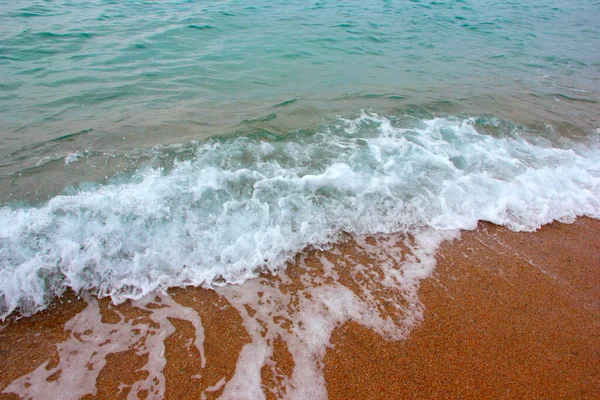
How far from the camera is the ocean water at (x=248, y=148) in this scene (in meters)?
3.40

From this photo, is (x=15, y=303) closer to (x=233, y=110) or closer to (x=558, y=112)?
(x=233, y=110)

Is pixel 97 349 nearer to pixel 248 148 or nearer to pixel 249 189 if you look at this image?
pixel 249 189

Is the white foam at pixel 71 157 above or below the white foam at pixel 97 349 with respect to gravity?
above

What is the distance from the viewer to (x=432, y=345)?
2.61 meters

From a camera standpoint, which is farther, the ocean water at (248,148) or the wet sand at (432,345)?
the ocean water at (248,148)

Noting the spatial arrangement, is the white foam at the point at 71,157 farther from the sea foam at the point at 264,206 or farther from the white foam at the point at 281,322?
the white foam at the point at 281,322

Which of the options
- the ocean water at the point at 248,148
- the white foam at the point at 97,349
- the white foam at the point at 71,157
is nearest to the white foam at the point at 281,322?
the white foam at the point at 97,349

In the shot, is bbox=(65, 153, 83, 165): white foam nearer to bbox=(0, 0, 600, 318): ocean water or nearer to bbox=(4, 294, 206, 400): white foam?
bbox=(0, 0, 600, 318): ocean water

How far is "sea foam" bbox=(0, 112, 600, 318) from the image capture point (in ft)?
10.4

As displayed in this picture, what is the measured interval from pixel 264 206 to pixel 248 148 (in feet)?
5.21

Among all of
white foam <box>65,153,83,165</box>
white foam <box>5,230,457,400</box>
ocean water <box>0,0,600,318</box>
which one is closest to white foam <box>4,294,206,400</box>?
white foam <box>5,230,457,400</box>

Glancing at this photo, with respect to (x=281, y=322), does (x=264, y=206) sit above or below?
above

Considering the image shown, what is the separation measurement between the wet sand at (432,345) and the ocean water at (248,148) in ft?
1.20

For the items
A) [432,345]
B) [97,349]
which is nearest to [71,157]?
[97,349]
